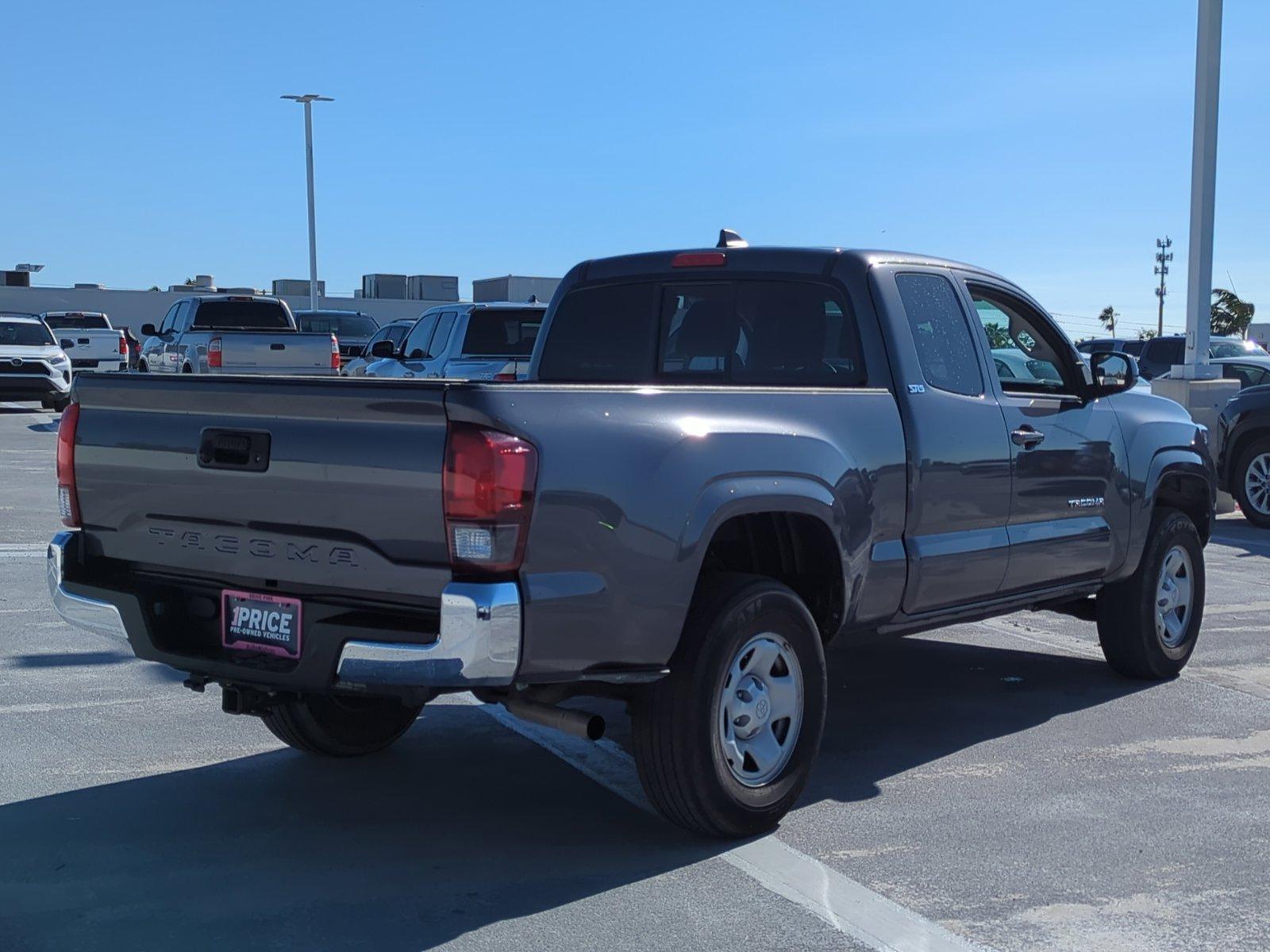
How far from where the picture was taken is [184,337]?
22.4 metres

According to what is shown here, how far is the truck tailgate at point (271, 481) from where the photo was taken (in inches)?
172

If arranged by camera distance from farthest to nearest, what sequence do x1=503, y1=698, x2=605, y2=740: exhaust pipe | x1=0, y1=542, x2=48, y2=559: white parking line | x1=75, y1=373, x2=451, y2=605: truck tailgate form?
1. x1=0, y1=542, x2=48, y2=559: white parking line
2. x1=503, y1=698, x2=605, y2=740: exhaust pipe
3. x1=75, y1=373, x2=451, y2=605: truck tailgate

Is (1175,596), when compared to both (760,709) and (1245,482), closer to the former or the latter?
(760,709)

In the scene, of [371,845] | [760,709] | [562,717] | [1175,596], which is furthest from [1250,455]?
[371,845]

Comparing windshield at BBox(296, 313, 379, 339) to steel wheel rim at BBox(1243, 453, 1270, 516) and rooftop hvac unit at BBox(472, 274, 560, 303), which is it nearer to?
steel wheel rim at BBox(1243, 453, 1270, 516)

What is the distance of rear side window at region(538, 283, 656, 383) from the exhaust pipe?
7.10 feet

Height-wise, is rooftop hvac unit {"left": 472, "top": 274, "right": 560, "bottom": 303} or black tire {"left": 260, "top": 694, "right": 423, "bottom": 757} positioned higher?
rooftop hvac unit {"left": 472, "top": 274, "right": 560, "bottom": 303}

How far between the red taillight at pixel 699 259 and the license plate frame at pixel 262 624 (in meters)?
2.59

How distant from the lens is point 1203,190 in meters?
18.5

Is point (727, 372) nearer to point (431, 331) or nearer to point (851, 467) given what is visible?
point (851, 467)

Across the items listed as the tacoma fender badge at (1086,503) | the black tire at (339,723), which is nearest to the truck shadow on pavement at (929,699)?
A: the tacoma fender badge at (1086,503)

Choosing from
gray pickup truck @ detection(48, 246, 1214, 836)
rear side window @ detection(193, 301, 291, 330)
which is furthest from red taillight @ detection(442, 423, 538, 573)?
rear side window @ detection(193, 301, 291, 330)

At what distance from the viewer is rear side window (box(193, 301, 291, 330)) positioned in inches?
931

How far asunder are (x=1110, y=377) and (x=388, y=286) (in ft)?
226
